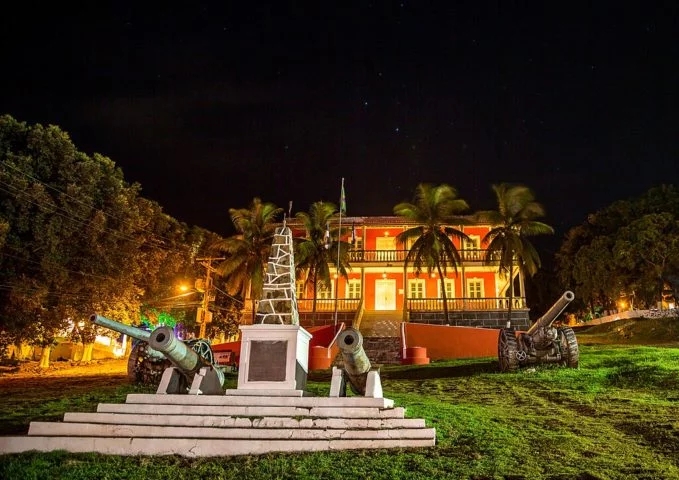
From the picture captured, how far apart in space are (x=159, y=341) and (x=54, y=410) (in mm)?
3854

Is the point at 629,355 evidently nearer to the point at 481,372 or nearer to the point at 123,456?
the point at 481,372

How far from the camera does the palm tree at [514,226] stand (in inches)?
1188

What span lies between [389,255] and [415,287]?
8.77 feet

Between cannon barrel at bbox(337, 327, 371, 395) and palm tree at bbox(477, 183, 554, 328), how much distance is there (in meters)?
22.0

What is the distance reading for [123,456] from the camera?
Answer: 25.5ft

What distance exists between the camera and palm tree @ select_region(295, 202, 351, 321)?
3131 cm

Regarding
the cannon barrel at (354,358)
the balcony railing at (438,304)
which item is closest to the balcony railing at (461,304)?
the balcony railing at (438,304)

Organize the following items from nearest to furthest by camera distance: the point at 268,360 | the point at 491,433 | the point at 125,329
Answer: the point at 491,433 → the point at 268,360 → the point at 125,329

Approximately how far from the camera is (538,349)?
1673 cm

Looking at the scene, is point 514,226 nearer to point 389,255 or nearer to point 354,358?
point 389,255

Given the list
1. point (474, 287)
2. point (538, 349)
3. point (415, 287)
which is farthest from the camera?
point (415, 287)

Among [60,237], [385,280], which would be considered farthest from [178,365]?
[385,280]

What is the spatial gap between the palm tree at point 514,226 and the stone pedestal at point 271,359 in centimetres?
2227

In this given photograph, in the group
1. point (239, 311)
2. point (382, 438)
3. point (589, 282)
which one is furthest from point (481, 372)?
point (239, 311)
